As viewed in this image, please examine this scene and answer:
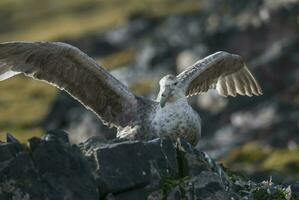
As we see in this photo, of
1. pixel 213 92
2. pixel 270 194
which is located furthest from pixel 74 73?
pixel 213 92

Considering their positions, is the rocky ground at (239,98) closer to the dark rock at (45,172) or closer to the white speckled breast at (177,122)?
the white speckled breast at (177,122)

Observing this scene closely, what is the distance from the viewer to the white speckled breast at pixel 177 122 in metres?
20.9

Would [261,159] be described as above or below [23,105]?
below

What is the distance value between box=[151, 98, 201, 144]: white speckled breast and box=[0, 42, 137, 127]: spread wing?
4.96 feet

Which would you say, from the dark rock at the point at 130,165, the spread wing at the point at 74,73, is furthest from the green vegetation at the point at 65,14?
the dark rock at the point at 130,165

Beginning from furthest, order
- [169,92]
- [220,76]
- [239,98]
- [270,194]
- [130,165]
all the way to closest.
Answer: [239,98], [220,76], [169,92], [270,194], [130,165]

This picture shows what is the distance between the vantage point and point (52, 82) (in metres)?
22.4

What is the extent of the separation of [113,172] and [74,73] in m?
4.88

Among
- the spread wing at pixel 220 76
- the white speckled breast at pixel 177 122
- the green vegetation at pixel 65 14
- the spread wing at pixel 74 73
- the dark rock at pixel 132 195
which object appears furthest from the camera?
the green vegetation at pixel 65 14

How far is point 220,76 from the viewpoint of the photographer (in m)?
26.0

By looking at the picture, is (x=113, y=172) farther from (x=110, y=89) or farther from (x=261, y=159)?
(x=261, y=159)

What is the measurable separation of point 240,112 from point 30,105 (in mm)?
39224

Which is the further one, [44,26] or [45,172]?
[44,26]

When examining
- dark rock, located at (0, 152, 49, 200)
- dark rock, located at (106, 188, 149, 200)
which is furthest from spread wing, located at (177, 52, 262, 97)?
dark rock, located at (0, 152, 49, 200)
